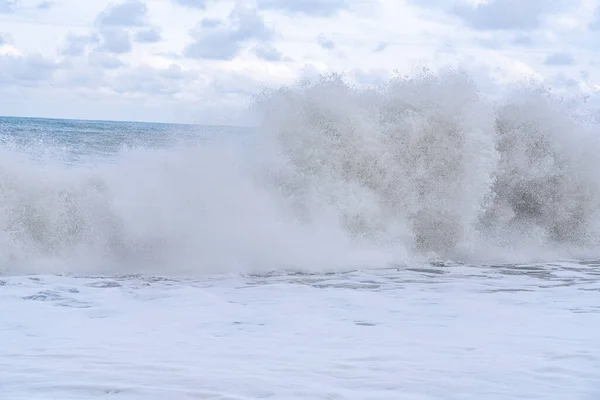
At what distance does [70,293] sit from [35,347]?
210 centimetres

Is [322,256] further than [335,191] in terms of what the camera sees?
No

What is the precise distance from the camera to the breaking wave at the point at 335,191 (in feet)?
30.3

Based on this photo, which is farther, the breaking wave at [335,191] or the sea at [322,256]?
the breaking wave at [335,191]

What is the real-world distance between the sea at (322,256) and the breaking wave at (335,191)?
0.10ft

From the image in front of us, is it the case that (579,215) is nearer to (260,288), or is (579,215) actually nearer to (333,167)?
(333,167)

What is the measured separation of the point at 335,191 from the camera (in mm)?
10273

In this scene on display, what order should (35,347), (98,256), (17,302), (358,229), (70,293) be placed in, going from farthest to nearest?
(358,229) < (98,256) < (70,293) < (17,302) < (35,347)

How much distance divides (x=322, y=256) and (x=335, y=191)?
4.65ft

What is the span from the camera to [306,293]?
732 cm

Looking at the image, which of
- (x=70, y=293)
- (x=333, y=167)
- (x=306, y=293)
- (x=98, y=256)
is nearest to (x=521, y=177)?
(x=333, y=167)

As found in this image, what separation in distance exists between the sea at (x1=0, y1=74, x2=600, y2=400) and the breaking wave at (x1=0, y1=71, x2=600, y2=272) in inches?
1.2

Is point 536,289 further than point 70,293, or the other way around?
point 536,289

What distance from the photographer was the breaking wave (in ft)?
30.3

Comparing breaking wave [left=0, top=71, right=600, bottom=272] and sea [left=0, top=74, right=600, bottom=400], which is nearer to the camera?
sea [left=0, top=74, right=600, bottom=400]
